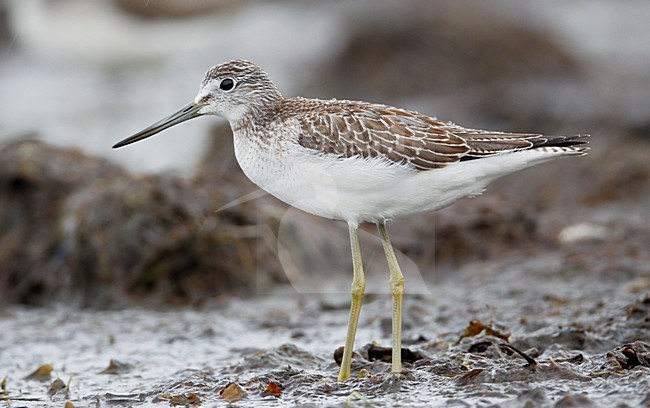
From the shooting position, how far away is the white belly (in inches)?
227

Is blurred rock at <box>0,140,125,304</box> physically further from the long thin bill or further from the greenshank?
the greenshank

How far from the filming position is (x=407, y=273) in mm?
9852

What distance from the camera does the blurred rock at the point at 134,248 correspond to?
935 cm

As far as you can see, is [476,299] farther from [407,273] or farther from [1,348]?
[1,348]

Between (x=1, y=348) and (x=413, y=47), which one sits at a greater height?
(x=413, y=47)

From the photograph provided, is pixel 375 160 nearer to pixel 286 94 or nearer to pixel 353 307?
pixel 353 307

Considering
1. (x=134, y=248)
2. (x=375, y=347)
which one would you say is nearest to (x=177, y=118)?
(x=375, y=347)

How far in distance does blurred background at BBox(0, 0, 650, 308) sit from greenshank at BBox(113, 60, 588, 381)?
10.5 ft

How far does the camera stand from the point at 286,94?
18.8 m

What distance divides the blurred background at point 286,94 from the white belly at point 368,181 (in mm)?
3288

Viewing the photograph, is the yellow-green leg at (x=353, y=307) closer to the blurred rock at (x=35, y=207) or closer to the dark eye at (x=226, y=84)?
the dark eye at (x=226, y=84)

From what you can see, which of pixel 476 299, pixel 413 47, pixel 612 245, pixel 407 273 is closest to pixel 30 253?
pixel 407 273

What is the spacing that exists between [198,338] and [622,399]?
12.8 feet

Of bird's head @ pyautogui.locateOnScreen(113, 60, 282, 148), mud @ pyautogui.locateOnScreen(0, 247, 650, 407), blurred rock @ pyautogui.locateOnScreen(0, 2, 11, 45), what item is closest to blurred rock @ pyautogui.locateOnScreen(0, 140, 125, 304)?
mud @ pyautogui.locateOnScreen(0, 247, 650, 407)
